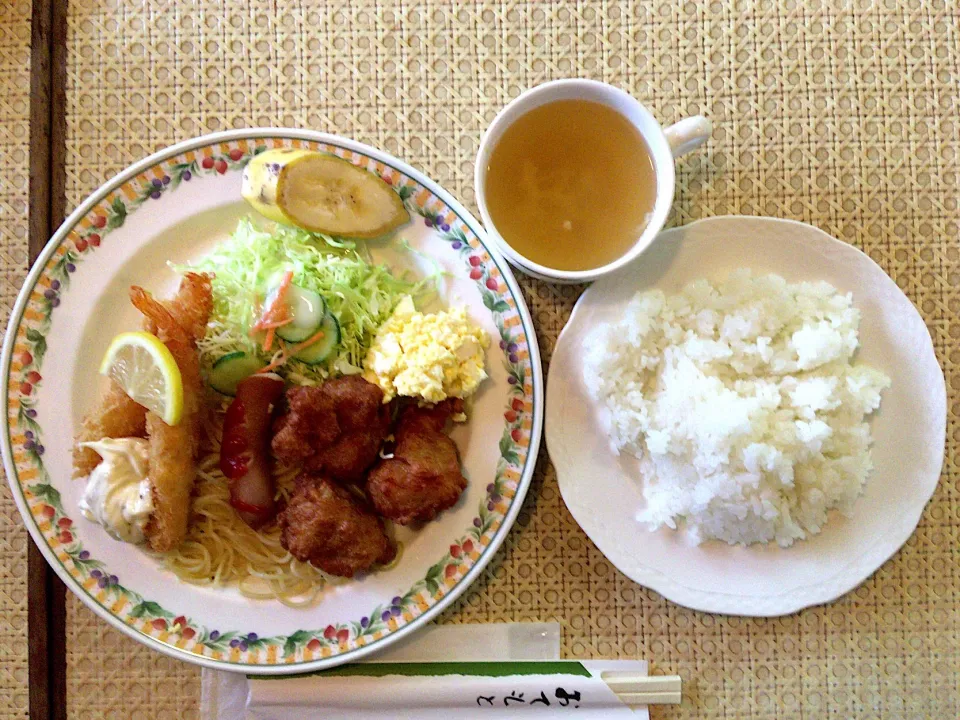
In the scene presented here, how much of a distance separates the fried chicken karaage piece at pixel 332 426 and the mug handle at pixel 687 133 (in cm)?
102

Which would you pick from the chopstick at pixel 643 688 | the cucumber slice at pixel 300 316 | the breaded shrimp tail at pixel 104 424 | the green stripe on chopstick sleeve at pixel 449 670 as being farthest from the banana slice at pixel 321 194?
the chopstick at pixel 643 688

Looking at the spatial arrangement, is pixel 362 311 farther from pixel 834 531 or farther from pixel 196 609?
pixel 834 531

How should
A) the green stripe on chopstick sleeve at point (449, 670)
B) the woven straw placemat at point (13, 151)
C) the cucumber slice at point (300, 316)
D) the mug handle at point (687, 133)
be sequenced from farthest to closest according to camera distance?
the woven straw placemat at point (13, 151) < the green stripe on chopstick sleeve at point (449, 670) < the cucumber slice at point (300, 316) < the mug handle at point (687, 133)

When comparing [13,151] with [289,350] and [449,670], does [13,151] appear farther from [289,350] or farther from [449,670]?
[449,670]

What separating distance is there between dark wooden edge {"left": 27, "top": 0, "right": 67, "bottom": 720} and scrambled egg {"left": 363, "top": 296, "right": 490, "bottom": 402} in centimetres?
114

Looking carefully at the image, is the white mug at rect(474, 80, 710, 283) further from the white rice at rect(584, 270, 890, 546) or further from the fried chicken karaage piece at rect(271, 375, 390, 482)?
the fried chicken karaage piece at rect(271, 375, 390, 482)

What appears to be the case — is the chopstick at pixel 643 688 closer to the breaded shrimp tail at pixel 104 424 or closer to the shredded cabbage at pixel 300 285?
the shredded cabbage at pixel 300 285

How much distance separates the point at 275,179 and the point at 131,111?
0.64 metres

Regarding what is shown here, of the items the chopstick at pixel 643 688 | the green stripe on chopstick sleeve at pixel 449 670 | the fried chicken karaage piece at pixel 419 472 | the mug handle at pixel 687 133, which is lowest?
the chopstick at pixel 643 688

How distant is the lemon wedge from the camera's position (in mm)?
1698

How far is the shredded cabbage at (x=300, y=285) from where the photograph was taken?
1842mm

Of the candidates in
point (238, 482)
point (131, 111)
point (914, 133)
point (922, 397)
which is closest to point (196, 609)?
point (238, 482)

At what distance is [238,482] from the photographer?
1.82m

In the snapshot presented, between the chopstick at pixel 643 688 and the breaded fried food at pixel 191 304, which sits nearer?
the breaded fried food at pixel 191 304
